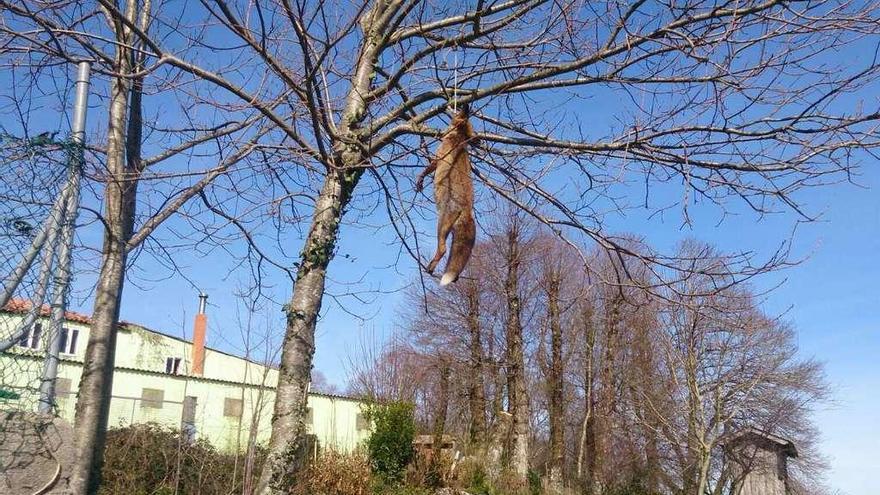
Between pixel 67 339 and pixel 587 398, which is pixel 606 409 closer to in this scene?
pixel 587 398

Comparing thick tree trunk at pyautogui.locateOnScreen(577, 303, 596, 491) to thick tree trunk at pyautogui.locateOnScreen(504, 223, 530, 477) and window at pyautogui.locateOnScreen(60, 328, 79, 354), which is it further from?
window at pyautogui.locateOnScreen(60, 328, 79, 354)

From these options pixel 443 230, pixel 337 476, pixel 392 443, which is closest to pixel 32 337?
pixel 443 230

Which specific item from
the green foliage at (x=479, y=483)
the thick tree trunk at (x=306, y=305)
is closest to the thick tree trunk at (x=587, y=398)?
the green foliage at (x=479, y=483)

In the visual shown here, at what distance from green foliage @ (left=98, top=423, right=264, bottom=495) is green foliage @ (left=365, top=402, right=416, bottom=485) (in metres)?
4.53

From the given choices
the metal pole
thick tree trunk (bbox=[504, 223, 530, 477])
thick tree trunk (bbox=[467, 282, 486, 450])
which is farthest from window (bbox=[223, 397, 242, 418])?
the metal pole

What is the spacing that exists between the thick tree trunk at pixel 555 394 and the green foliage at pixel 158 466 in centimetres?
1397

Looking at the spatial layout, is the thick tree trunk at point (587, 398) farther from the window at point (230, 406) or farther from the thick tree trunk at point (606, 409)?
the window at point (230, 406)

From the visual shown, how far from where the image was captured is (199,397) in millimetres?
21703

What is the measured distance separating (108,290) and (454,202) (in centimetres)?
290

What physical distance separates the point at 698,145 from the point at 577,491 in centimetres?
2035

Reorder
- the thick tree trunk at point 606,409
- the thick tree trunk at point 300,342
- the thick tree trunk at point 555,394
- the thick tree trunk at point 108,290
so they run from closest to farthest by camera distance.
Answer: the thick tree trunk at point 300,342
the thick tree trunk at point 108,290
the thick tree trunk at point 555,394
the thick tree trunk at point 606,409

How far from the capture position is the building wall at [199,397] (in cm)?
1453

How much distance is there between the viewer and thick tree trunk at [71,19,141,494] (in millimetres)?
4836

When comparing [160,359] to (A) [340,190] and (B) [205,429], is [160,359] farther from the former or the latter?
(A) [340,190]
